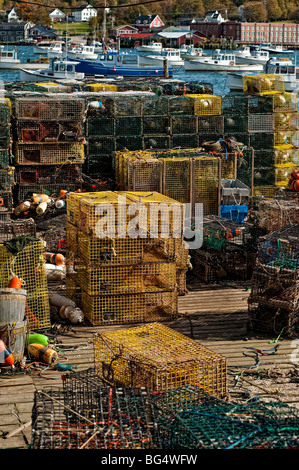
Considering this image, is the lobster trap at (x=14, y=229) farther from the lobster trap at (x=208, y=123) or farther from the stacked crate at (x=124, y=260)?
the lobster trap at (x=208, y=123)

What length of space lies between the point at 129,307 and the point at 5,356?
72.2 inches

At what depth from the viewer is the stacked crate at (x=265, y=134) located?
1398 centimetres

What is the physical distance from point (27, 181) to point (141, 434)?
316 inches

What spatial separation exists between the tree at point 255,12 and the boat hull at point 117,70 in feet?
244

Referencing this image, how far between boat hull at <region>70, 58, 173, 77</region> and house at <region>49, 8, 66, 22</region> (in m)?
66.8

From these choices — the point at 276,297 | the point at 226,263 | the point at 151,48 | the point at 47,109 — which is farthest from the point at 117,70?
the point at 276,297

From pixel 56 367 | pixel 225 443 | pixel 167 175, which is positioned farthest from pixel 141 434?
pixel 167 175

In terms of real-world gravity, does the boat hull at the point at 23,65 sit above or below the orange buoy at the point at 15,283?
above

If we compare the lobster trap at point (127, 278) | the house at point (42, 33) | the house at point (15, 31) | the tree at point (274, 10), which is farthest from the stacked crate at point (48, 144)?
the tree at point (274, 10)

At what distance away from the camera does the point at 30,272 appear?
8.23 m

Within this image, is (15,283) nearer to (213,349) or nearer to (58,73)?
(213,349)

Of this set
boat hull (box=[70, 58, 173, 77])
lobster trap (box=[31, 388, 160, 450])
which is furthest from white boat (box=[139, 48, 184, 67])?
lobster trap (box=[31, 388, 160, 450])

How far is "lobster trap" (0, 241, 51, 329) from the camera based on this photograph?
8117mm

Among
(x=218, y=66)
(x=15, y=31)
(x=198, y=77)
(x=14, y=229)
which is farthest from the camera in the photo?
(x=15, y=31)
